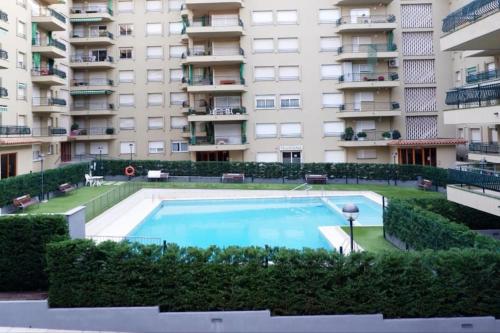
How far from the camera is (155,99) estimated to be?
140ft

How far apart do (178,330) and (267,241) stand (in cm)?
1052

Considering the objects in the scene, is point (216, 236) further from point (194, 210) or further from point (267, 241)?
point (194, 210)

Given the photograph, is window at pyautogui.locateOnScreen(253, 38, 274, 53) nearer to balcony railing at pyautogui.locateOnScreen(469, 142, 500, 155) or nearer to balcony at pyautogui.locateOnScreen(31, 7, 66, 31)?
balcony at pyautogui.locateOnScreen(31, 7, 66, 31)

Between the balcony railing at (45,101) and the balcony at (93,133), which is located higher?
the balcony railing at (45,101)

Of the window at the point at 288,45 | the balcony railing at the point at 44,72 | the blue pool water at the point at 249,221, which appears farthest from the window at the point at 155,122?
the blue pool water at the point at 249,221

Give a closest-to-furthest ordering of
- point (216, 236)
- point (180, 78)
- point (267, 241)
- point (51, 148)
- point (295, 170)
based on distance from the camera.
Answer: point (267, 241) → point (216, 236) → point (295, 170) → point (51, 148) → point (180, 78)

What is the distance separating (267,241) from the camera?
20031 mm

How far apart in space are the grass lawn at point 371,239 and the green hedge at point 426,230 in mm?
521

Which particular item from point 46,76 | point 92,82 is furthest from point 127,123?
point 46,76

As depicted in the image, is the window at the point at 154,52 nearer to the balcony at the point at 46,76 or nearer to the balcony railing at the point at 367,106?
the balcony at the point at 46,76

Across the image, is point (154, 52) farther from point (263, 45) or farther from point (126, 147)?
point (263, 45)

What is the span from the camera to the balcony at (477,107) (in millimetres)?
16391

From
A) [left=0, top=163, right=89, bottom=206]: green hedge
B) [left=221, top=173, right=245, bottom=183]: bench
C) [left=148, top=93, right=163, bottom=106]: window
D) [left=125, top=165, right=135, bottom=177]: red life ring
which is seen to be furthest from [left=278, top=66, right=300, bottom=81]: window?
[left=0, top=163, right=89, bottom=206]: green hedge

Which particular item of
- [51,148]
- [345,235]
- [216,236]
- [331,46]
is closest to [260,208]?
[216,236]
